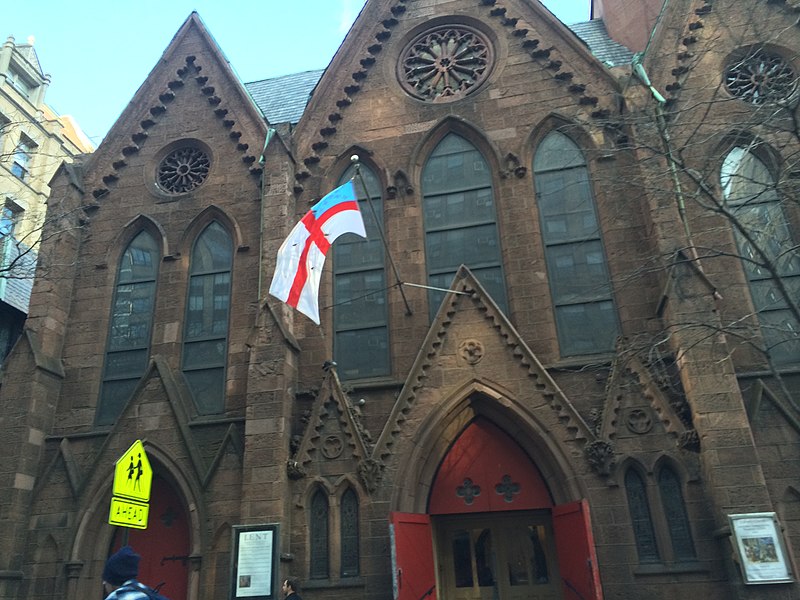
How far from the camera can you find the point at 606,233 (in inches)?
531

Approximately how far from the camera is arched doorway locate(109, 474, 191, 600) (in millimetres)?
12773

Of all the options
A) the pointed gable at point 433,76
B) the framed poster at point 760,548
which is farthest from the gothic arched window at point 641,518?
the pointed gable at point 433,76

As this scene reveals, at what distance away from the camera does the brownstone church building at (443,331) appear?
10680 mm

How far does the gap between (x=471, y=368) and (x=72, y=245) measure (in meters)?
10.1

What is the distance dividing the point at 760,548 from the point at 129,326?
12894 millimetres

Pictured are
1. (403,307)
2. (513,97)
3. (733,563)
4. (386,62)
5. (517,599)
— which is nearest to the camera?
(733,563)

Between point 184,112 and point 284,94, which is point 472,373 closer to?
point 184,112

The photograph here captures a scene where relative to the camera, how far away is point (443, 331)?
12.3 m

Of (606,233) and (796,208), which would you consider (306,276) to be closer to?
(606,233)

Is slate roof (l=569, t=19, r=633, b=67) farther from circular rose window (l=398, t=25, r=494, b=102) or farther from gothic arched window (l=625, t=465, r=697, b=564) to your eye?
gothic arched window (l=625, t=465, r=697, b=564)

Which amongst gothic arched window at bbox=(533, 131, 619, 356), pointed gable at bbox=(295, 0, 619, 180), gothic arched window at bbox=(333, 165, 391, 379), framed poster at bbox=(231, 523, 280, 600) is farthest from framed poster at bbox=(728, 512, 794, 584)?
pointed gable at bbox=(295, 0, 619, 180)

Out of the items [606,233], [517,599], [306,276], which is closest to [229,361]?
[306,276]

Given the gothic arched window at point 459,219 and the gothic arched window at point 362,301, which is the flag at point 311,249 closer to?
the gothic arched window at point 362,301

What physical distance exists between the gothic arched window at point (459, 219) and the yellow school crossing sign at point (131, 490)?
6157mm
